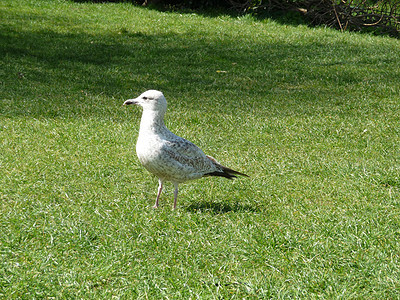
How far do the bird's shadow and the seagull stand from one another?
0.88 feet

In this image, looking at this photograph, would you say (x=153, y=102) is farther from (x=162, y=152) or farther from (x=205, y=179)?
(x=205, y=179)

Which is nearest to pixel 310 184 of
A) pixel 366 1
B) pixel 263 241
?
pixel 263 241

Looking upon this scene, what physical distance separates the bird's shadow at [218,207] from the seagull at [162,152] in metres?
0.27

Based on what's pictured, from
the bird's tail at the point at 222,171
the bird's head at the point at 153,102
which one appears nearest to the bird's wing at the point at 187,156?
the bird's tail at the point at 222,171

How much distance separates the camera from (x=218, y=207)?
5.20 meters

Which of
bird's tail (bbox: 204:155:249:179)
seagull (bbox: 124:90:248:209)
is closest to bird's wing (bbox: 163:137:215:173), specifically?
seagull (bbox: 124:90:248:209)

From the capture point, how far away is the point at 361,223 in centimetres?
465

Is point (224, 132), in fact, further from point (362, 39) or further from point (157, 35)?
point (362, 39)

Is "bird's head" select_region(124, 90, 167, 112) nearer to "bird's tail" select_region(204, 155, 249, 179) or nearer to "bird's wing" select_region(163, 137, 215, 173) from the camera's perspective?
"bird's wing" select_region(163, 137, 215, 173)

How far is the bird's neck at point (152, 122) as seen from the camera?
4.93m

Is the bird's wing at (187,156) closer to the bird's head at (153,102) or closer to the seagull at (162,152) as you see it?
the seagull at (162,152)

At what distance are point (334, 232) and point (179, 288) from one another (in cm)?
159

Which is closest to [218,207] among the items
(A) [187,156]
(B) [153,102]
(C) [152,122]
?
(A) [187,156]

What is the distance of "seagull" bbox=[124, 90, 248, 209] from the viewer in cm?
479
